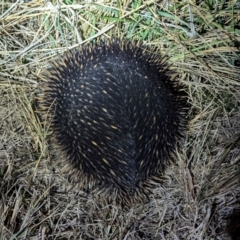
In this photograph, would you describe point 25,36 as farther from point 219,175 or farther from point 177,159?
point 219,175

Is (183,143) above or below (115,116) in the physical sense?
below

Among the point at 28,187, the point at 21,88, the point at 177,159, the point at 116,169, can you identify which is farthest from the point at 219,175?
the point at 21,88

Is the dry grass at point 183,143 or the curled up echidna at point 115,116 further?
the dry grass at point 183,143

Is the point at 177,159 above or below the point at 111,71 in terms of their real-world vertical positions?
below

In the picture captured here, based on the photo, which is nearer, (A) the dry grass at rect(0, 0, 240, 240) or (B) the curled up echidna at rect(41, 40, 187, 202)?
(B) the curled up echidna at rect(41, 40, 187, 202)
